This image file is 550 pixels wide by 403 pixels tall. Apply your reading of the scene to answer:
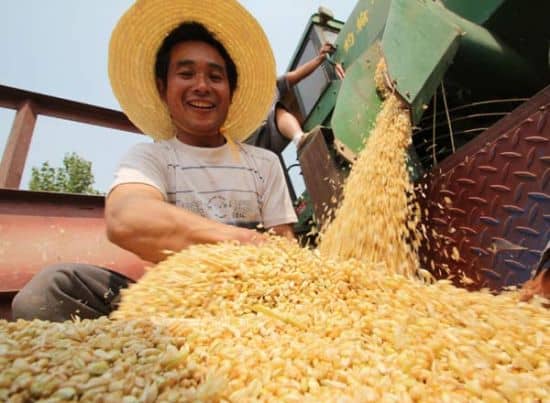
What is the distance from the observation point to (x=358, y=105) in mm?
2252

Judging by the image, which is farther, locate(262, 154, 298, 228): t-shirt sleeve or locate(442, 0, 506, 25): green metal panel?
locate(262, 154, 298, 228): t-shirt sleeve

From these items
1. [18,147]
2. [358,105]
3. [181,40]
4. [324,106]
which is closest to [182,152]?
[181,40]

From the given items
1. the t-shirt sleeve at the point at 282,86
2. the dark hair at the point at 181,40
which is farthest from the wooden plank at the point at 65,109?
the t-shirt sleeve at the point at 282,86

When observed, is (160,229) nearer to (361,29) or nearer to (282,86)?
(361,29)

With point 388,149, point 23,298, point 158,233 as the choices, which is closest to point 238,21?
point 388,149

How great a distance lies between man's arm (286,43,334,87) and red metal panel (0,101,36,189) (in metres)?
2.24

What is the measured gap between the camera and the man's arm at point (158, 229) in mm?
1508

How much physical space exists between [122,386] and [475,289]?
1386 mm

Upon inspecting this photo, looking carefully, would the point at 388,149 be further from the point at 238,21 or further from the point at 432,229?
the point at 238,21

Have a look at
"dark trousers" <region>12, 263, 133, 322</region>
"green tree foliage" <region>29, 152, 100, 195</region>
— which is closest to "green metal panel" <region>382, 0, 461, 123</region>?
"dark trousers" <region>12, 263, 133, 322</region>

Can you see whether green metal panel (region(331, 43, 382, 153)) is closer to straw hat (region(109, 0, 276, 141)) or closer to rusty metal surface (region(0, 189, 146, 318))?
straw hat (region(109, 0, 276, 141))

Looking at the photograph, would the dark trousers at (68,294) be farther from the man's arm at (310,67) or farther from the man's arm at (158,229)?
the man's arm at (310,67)

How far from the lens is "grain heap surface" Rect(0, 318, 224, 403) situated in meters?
0.68

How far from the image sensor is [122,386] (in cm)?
70
